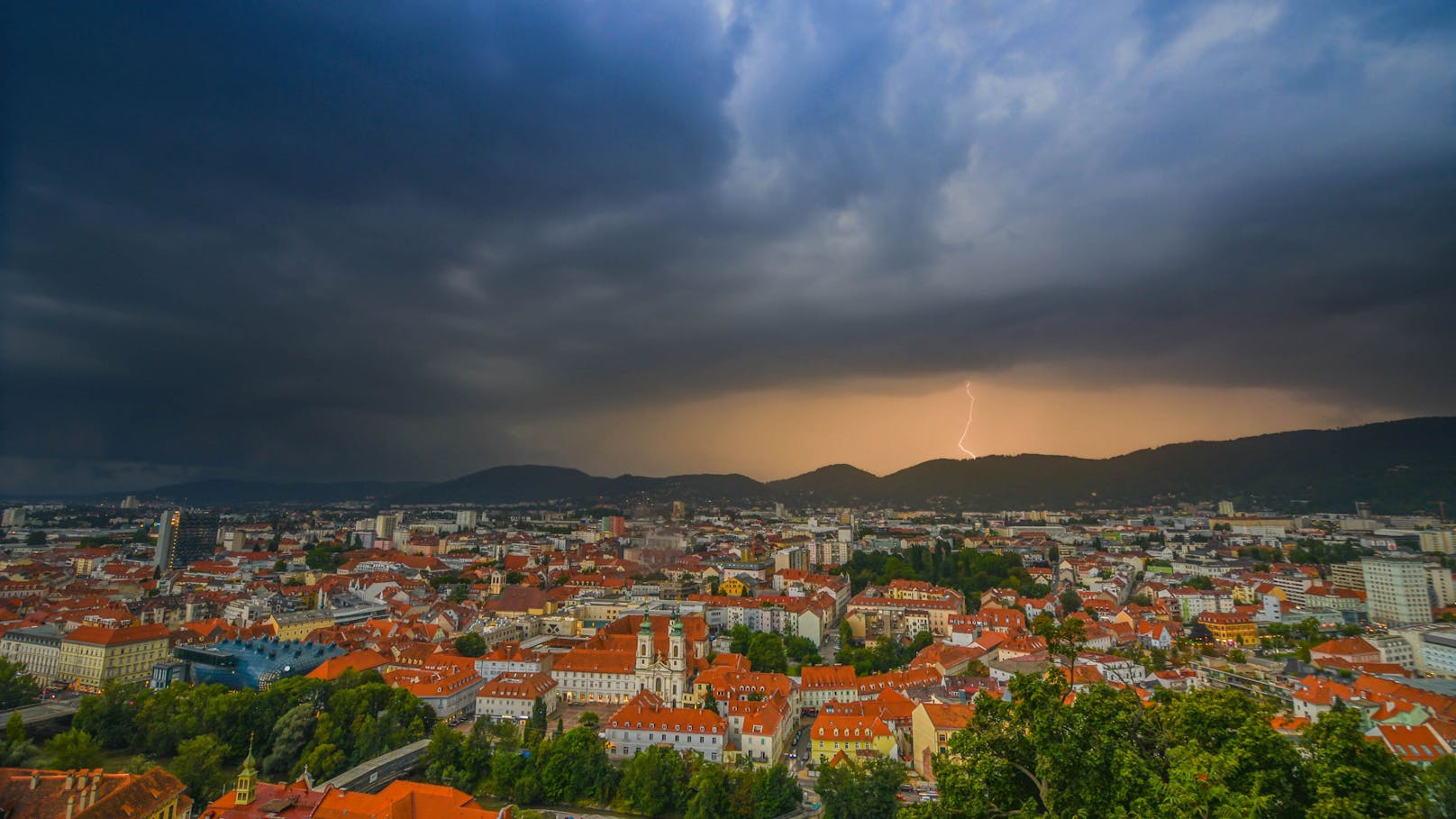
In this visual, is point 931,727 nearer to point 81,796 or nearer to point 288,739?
point 288,739

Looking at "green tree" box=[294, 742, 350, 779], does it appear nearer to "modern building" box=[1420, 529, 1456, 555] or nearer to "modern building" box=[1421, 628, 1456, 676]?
"modern building" box=[1421, 628, 1456, 676]

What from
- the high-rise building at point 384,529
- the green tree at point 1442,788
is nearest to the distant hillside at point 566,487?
the high-rise building at point 384,529

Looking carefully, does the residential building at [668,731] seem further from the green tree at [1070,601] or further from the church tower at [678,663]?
the green tree at [1070,601]

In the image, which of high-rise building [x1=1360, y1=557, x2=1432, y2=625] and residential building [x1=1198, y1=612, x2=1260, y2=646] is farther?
high-rise building [x1=1360, y1=557, x2=1432, y2=625]

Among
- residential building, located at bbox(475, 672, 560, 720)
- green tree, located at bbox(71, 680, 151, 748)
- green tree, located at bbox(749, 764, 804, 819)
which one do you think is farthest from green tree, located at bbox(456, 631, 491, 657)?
green tree, located at bbox(749, 764, 804, 819)

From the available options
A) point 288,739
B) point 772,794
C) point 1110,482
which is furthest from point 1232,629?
point 1110,482
